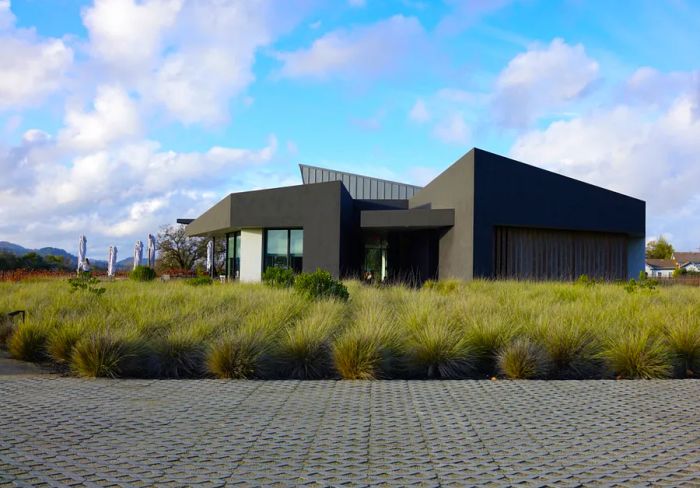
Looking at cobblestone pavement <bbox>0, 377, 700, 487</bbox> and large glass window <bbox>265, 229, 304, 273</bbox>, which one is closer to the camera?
cobblestone pavement <bbox>0, 377, 700, 487</bbox>

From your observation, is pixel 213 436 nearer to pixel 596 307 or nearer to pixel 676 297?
pixel 596 307

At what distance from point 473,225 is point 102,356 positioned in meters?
13.5

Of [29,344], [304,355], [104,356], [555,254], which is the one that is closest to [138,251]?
[555,254]

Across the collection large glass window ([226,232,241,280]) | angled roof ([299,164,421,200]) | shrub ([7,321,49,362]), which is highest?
angled roof ([299,164,421,200])

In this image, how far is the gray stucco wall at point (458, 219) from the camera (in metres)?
17.9

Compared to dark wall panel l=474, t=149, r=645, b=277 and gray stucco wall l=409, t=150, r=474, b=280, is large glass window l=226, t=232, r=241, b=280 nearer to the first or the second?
gray stucco wall l=409, t=150, r=474, b=280

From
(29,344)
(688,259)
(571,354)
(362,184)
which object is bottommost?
(29,344)

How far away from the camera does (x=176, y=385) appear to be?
18.3 feet

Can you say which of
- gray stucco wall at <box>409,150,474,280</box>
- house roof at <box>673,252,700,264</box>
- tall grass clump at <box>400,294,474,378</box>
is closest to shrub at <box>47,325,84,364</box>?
tall grass clump at <box>400,294,474,378</box>

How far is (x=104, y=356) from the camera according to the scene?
6055mm

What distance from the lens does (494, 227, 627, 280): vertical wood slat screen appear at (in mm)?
18828

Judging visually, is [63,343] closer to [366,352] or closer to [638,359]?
[366,352]

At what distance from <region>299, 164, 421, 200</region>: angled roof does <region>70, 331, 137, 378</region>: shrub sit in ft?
92.6

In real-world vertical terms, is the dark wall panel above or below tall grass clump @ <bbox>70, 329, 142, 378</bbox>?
above
